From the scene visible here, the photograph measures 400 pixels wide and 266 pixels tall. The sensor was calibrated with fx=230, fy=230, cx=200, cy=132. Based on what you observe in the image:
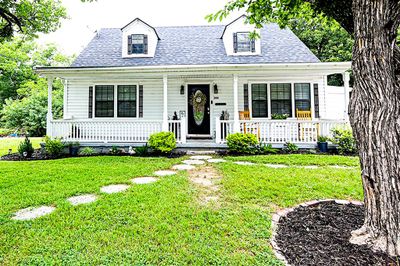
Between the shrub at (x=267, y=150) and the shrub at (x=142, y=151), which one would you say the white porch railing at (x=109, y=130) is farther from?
the shrub at (x=267, y=150)

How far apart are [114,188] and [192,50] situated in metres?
7.77

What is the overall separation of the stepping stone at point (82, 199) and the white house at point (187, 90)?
4575mm

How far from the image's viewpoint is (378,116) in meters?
2.09

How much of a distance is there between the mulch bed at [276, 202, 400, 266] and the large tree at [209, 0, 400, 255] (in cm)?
14

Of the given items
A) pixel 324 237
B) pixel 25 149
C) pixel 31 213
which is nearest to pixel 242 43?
pixel 324 237

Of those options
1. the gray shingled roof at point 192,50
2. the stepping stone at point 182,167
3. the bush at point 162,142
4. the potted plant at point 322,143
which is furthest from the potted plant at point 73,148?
the potted plant at point 322,143

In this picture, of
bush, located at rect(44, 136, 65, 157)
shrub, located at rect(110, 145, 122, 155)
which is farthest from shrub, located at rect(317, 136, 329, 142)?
bush, located at rect(44, 136, 65, 157)

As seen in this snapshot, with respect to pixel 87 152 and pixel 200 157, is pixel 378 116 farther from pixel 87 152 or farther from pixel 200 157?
pixel 87 152

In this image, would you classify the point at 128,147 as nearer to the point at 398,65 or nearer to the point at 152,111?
the point at 152,111

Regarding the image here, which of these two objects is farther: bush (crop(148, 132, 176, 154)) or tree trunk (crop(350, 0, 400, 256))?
bush (crop(148, 132, 176, 154))

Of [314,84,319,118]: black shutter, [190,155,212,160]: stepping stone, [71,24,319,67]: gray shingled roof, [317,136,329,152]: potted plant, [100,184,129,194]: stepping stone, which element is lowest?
[100,184,129,194]: stepping stone

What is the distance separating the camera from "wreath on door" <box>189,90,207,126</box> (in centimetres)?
971

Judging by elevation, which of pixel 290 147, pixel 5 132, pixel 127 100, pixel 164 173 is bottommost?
pixel 164 173

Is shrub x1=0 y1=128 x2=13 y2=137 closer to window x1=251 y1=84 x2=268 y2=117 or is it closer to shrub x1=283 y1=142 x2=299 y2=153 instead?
window x1=251 y1=84 x2=268 y2=117
